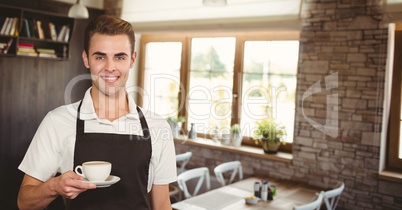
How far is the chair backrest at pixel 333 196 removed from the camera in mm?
3233

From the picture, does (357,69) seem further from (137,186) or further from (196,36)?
(137,186)

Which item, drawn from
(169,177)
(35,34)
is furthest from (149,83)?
(169,177)

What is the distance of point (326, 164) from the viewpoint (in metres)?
3.81

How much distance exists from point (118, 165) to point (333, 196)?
2.37 meters

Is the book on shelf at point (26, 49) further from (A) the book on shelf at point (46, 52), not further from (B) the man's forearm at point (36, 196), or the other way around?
(B) the man's forearm at point (36, 196)

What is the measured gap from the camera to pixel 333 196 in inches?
131

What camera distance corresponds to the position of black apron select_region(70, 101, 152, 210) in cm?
148

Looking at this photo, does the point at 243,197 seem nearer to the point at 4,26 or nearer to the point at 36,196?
the point at 36,196

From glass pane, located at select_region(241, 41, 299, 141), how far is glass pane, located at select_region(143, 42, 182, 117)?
1111 millimetres

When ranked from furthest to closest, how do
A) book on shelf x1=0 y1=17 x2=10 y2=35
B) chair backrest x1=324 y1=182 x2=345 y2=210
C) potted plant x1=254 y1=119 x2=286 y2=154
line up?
book on shelf x1=0 y1=17 x2=10 y2=35 < potted plant x1=254 y1=119 x2=286 y2=154 < chair backrest x1=324 y1=182 x2=345 y2=210

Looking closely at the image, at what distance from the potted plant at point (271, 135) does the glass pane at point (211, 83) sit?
25.1 inches

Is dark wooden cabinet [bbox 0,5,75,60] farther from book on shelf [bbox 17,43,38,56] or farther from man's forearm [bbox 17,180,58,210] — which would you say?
man's forearm [bbox 17,180,58,210]

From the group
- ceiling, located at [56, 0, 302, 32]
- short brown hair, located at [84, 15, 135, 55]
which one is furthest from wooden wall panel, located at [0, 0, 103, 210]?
short brown hair, located at [84, 15, 135, 55]

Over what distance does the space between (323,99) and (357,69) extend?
1.37ft
